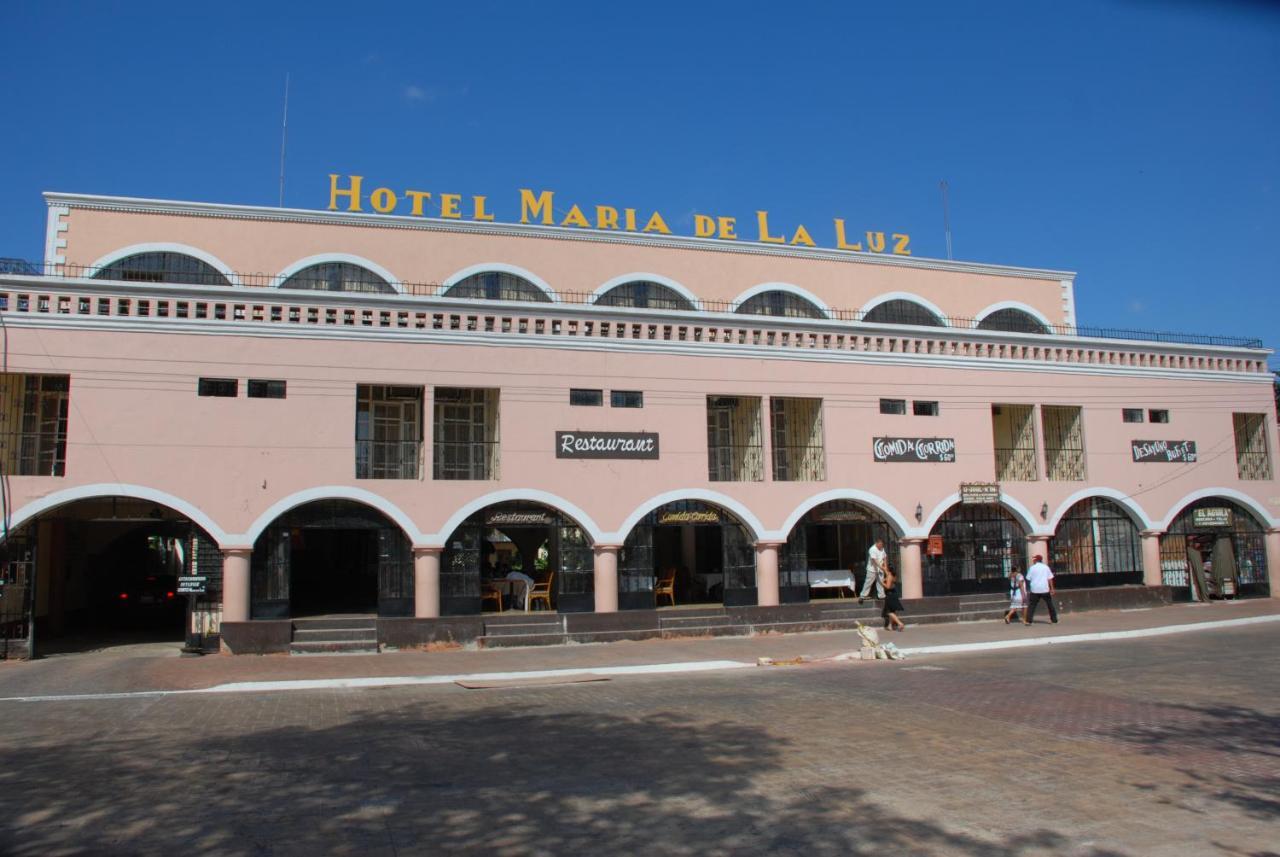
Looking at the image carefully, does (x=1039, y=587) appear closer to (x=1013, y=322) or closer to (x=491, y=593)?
(x=1013, y=322)

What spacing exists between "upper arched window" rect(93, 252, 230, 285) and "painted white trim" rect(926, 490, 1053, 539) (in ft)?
56.8

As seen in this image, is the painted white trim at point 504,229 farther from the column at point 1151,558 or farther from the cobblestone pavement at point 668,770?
the cobblestone pavement at point 668,770

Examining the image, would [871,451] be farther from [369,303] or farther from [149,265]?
[149,265]

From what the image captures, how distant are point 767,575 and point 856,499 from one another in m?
2.85

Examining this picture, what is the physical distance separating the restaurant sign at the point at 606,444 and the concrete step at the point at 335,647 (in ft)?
17.5

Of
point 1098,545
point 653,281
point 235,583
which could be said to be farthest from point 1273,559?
point 235,583

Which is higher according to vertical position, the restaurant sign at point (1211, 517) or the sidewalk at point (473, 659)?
the restaurant sign at point (1211, 517)

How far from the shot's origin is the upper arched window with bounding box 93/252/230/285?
21969 mm

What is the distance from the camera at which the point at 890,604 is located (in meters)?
20.9

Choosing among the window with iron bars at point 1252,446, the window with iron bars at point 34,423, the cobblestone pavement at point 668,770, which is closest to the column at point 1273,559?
the window with iron bars at point 1252,446

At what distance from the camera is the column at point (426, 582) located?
63.5 ft

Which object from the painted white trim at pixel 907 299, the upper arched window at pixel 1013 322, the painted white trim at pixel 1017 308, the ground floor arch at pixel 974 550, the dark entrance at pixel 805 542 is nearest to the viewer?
the dark entrance at pixel 805 542

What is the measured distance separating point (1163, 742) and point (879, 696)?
3.66 m

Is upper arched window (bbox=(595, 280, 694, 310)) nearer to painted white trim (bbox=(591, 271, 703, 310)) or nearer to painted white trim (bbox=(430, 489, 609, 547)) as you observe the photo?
painted white trim (bbox=(591, 271, 703, 310))
